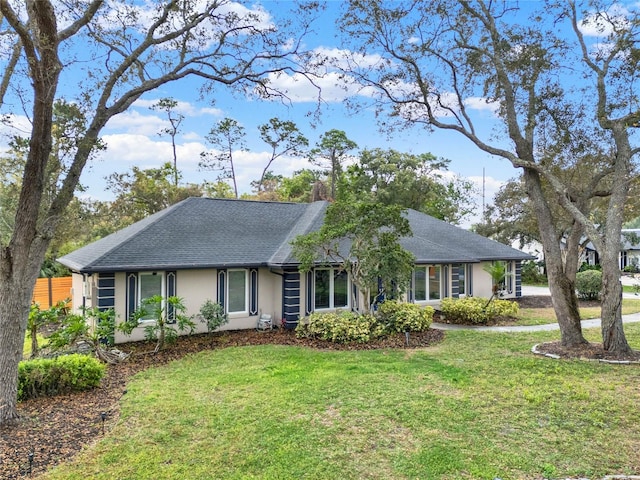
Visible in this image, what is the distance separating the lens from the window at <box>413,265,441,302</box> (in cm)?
1616

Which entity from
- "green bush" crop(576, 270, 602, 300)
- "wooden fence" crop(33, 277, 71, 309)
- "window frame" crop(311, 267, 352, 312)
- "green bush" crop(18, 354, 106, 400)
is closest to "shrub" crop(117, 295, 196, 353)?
"green bush" crop(18, 354, 106, 400)

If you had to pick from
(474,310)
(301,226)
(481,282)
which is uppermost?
(301,226)

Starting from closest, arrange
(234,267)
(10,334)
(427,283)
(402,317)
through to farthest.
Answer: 1. (10,334)
2. (402,317)
3. (234,267)
4. (427,283)

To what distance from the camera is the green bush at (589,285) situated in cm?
1980

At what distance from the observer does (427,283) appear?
16422 mm

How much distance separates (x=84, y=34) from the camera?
267 inches

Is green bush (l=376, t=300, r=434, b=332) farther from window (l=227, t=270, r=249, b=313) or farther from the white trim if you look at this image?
window (l=227, t=270, r=249, b=313)

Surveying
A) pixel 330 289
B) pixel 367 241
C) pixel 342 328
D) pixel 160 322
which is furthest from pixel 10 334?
pixel 330 289

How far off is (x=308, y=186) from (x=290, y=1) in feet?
92.1

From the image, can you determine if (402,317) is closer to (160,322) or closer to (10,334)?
(160,322)

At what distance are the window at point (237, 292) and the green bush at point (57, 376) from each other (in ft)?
18.5

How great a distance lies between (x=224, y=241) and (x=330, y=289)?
13.1ft

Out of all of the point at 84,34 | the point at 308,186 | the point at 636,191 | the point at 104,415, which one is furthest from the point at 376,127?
the point at 308,186

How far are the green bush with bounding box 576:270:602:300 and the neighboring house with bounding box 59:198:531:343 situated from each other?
649 cm
